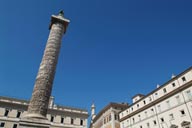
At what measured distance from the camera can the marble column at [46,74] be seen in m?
11.8

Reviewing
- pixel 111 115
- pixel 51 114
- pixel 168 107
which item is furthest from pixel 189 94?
pixel 51 114

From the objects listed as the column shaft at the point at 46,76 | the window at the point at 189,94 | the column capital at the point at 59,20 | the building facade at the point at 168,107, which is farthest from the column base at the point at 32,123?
the window at the point at 189,94

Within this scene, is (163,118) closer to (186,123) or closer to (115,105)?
(186,123)

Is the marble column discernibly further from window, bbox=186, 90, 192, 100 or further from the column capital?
window, bbox=186, 90, 192, 100

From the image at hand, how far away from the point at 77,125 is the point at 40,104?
2416cm

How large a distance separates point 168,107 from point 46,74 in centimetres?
2162

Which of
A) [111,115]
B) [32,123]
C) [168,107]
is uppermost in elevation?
[111,115]

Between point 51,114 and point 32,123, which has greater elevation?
point 51,114

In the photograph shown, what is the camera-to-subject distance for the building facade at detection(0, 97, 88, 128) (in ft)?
100

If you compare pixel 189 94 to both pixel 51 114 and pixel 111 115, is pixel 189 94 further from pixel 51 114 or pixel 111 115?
pixel 51 114

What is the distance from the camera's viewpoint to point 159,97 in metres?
28.7

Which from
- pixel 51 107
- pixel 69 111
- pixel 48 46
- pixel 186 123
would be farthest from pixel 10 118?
pixel 186 123

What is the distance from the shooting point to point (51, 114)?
111 feet

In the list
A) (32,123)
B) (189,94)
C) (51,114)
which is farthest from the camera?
(51,114)
